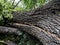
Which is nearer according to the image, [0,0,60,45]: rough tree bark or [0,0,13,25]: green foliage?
[0,0,60,45]: rough tree bark

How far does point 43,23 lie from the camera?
4191 millimetres

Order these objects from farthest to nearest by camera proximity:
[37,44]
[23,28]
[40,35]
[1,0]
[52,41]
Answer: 1. [1,0]
2. [23,28]
3. [37,44]
4. [40,35]
5. [52,41]

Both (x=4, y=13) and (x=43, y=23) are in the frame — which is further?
(x=4, y=13)

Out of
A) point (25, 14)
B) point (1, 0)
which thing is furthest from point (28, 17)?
point (1, 0)

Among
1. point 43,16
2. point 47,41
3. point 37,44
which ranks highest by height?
point 43,16

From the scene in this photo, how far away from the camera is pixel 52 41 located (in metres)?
3.62

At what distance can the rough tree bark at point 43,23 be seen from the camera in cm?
377

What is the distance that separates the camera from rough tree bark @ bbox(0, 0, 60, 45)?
12.4 ft

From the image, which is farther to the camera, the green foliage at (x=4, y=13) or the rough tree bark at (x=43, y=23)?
the green foliage at (x=4, y=13)

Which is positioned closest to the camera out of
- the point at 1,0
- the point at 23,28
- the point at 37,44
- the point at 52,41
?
the point at 52,41

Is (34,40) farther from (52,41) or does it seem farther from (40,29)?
(52,41)

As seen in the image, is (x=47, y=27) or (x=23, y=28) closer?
(x=47, y=27)

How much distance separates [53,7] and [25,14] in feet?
2.66

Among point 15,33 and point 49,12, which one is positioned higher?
point 49,12
